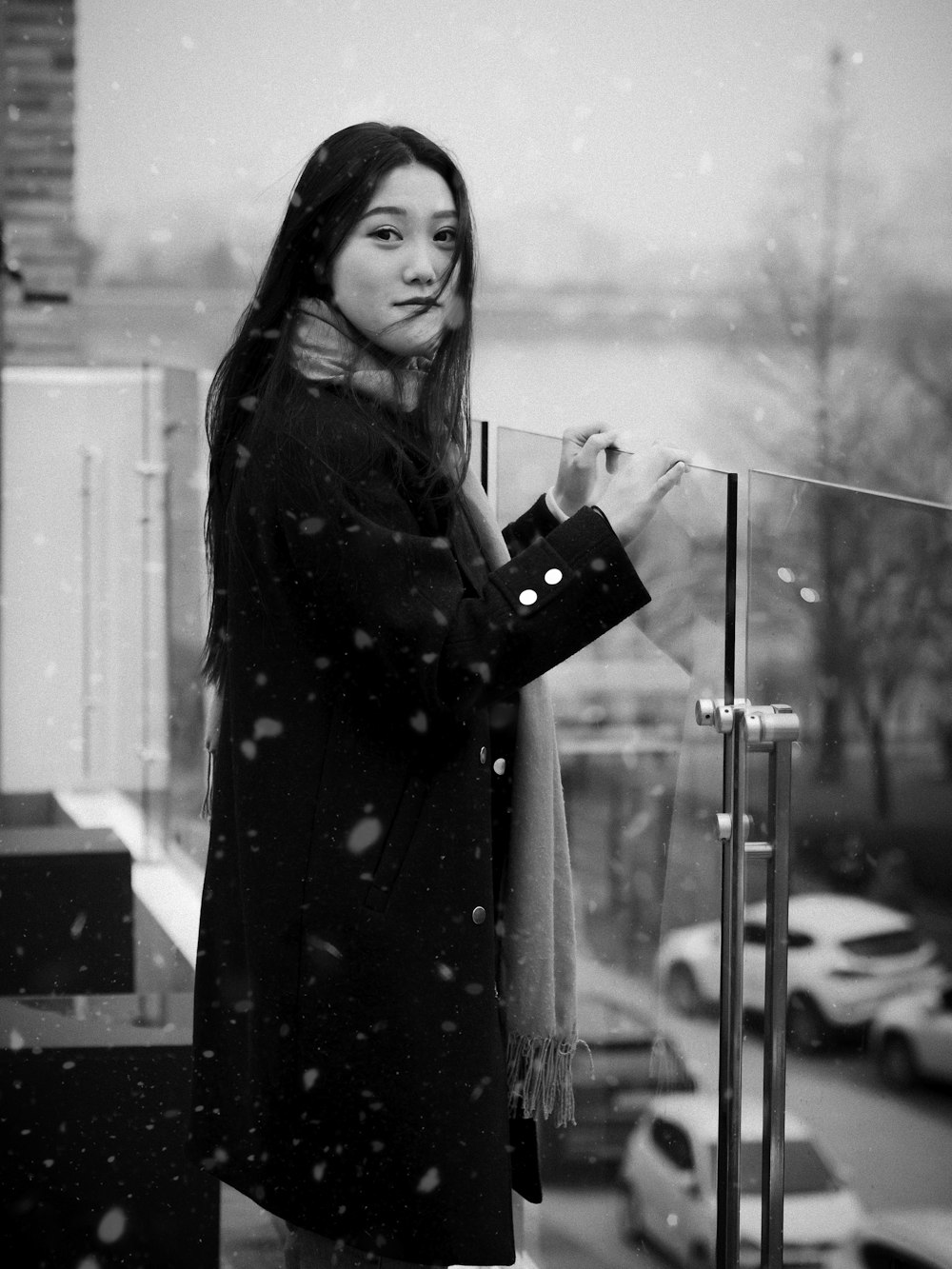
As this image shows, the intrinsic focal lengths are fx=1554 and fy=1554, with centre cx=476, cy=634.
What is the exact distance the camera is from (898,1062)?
12.9 metres

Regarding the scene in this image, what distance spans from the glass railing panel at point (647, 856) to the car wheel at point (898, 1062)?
11.5 meters

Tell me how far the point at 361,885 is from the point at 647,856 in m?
0.49

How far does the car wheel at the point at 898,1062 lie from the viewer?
12805 millimetres

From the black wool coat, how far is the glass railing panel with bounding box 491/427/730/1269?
0.63 feet

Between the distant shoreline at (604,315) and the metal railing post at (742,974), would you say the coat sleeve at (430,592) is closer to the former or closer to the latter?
the metal railing post at (742,974)

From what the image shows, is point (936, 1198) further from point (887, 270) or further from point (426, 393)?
point (426, 393)

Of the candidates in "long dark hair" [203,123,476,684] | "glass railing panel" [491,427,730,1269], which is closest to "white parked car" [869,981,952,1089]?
"glass railing panel" [491,427,730,1269]

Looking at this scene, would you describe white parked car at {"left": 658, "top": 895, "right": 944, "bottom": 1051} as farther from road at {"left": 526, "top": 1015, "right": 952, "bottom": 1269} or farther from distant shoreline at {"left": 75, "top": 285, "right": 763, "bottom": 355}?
distant shoreline at {"left": 75, "top": 285, "right": 763, "bottom": 355}

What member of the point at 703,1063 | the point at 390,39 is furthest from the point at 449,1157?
the point at 390,39

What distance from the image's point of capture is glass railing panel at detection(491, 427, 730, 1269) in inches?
49.9

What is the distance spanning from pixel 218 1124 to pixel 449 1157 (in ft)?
0.62

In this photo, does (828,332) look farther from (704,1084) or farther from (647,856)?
(704,1084)

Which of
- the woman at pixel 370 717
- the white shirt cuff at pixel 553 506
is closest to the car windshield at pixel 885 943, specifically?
the white shirt cuff at pixel 553 506

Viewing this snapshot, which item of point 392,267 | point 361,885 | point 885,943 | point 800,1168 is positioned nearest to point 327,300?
point 392,267
